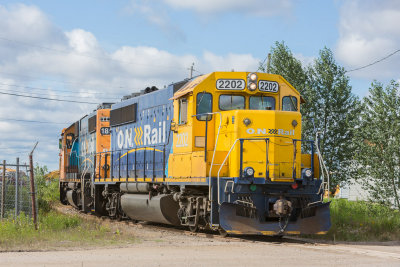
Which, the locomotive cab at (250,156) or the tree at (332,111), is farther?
the tree at (332,111)

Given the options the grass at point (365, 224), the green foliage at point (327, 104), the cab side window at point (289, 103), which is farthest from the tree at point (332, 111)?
the cab side window at point (289, 103)

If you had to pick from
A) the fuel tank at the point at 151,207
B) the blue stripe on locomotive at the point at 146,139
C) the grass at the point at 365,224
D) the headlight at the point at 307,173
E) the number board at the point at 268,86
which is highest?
the number board at the point at 268,86

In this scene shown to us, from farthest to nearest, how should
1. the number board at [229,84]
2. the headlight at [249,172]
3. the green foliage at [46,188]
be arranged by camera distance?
the green foliage at [46,188] → the number board at [229,84] → the headlight at [249,172]

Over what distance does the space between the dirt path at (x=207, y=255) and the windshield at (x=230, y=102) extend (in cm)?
315

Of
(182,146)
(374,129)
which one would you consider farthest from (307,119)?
(182,146)

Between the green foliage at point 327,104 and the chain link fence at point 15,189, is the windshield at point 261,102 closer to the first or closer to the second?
the chain link fence at point 15,189

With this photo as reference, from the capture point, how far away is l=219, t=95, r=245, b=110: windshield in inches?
524

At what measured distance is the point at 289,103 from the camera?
13.9 metres

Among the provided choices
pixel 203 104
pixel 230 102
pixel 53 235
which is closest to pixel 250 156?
pixel 230 102

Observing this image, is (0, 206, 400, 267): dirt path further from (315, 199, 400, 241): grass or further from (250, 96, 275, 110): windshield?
(250, 96, 275, 110): windshield

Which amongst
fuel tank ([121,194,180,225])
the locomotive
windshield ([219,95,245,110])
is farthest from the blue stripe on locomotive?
windshield ([219,95,245,110])

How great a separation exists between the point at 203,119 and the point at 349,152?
16.5 metres

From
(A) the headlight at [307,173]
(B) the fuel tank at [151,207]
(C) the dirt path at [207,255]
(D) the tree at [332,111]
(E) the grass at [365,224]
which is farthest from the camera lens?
(D) the tree at [332,111]

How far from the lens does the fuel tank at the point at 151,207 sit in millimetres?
14727
